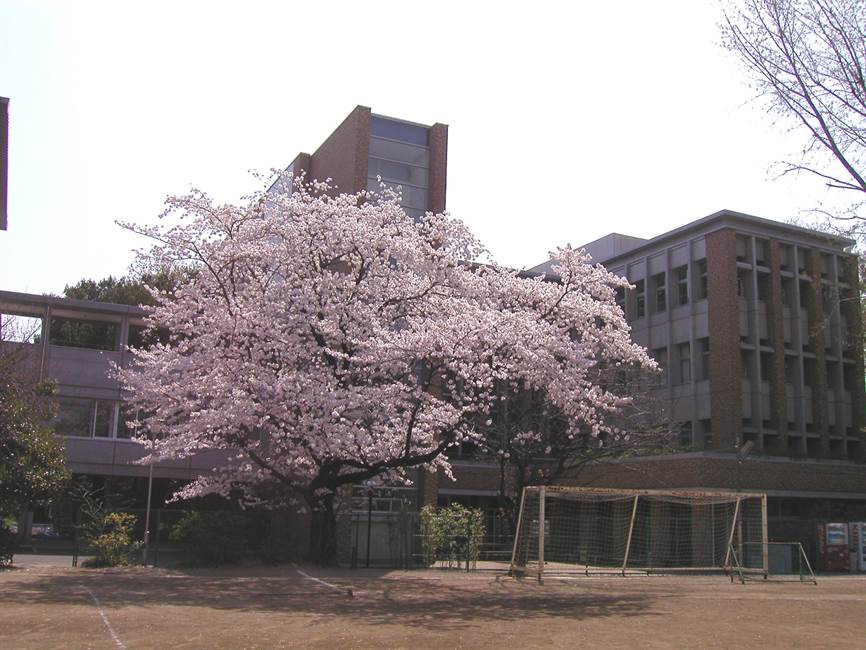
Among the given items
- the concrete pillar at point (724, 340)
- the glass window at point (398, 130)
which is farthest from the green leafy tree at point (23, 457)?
the concrete pillar at point (724, 340)

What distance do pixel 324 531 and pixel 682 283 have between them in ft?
75.1

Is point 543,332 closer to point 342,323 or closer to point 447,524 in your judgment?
point 342,323

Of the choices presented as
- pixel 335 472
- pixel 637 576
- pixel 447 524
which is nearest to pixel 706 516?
pixel 637 576

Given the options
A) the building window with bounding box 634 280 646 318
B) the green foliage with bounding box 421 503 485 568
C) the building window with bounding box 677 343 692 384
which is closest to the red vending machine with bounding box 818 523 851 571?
the building window with bounding box 677 343 692 384

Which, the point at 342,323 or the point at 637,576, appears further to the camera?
the point at 637,576

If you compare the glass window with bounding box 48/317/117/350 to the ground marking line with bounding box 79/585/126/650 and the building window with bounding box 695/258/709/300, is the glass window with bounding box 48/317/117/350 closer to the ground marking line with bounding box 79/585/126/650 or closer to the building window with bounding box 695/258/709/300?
the ground marking line with bounding box 79/585/126/650

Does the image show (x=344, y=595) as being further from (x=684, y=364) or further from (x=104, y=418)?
(x=684, y=364)

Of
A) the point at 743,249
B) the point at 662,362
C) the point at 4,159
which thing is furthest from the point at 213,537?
the point at 743,249

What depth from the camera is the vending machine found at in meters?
28.6

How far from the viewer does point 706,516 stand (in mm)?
26906

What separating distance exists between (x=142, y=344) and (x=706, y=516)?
2096cm

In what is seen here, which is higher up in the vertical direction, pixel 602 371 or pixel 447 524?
pixel 602 371

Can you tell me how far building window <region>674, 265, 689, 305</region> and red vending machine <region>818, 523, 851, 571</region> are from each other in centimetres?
1272

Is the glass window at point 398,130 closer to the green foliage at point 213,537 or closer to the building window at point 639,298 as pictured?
the building window at point 639,298
